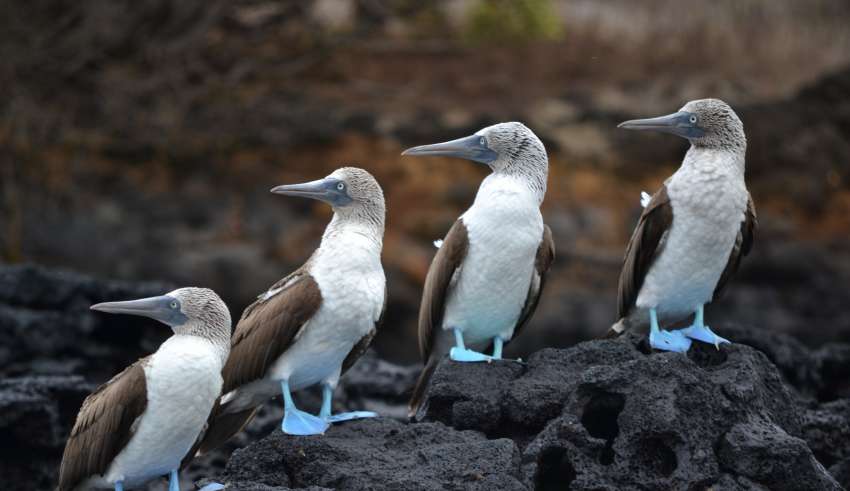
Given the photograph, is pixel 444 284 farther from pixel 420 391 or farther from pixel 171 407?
pixel 171 407

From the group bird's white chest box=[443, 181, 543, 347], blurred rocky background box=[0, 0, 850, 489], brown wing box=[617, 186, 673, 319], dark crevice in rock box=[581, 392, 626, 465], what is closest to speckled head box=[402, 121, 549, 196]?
bird's white chest box=[443, 181, 543, 347]

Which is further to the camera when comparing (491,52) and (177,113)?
(491,52)

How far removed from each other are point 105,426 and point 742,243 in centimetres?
353

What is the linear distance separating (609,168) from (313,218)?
4.50 m

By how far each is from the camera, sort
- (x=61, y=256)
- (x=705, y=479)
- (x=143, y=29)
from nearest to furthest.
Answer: (x=705, y=479) → (x=61, y=256) → (x=143, y=29)

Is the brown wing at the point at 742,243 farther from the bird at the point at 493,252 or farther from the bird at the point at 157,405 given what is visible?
the bird at the point at 157,405

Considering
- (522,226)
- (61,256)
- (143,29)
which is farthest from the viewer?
(143,29)

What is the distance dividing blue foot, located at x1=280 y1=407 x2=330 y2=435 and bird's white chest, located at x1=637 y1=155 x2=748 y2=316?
1999 millimetres

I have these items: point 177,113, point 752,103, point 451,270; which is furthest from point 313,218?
point 451,270

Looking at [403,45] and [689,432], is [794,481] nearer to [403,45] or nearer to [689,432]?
[689,432]

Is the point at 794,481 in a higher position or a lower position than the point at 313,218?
higher

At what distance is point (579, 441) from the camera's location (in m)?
5.38

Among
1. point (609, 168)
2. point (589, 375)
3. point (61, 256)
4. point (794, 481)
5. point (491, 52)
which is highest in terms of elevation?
point (589, 375)

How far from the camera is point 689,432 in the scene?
536cm
